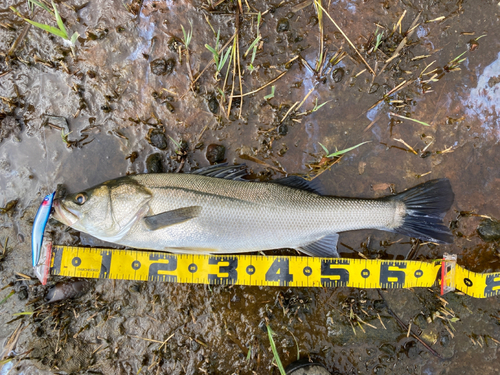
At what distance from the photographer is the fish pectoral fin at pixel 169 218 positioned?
283 centimetres

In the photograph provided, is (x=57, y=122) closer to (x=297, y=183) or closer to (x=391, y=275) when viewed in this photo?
(x=297, y=183)

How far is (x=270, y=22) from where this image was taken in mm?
3369

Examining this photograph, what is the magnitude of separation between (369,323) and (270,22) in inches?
147

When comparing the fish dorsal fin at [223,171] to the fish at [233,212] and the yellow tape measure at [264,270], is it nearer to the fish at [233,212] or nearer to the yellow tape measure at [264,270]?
the fish at [233,212]

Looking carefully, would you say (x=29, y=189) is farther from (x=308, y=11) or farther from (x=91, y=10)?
(x=308, y=11)

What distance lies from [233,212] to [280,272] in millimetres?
979

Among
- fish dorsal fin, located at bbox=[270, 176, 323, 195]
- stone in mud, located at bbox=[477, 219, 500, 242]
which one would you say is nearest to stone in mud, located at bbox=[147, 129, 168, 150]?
fish dorsal fin, located at bbox=[270, 176, 323, 195]

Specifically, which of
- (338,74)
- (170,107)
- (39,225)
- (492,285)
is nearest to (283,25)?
(338,74)

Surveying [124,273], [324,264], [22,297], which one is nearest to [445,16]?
[324,264]

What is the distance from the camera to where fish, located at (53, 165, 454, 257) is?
2873 mm

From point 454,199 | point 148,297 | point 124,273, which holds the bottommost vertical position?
point 148,297

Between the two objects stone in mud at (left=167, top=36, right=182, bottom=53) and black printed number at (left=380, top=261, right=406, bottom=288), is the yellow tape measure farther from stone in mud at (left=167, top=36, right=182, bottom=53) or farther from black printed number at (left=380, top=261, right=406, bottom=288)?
stone in mud at (left=167, top=36, right=182, bottom=53)

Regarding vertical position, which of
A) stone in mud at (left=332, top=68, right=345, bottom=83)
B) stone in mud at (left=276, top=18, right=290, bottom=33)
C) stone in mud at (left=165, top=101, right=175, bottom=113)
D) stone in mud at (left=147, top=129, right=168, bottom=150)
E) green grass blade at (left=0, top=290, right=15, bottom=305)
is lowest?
green grass blade at (left=0, top=290, right=15, bottom=305)

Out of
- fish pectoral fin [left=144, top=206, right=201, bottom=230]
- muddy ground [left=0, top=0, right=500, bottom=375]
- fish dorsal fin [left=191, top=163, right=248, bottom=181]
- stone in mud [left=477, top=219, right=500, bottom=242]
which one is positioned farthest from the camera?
stone in mud [left=477, top=219, right=500, bottom=242]
